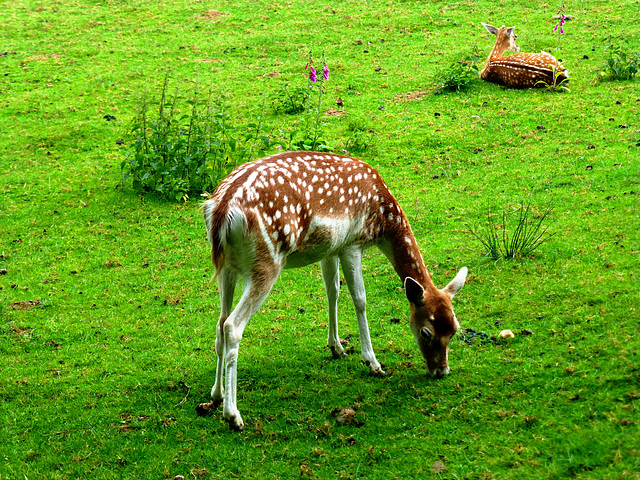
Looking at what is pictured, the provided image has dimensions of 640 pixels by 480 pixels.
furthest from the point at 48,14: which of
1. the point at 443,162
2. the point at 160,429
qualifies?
the point at 160,429

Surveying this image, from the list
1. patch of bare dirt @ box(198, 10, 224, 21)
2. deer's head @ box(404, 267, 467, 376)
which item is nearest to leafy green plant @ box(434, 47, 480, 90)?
patch of bare dirt @ box(198, 10, 224, 21)

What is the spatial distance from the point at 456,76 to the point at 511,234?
6.76 meters

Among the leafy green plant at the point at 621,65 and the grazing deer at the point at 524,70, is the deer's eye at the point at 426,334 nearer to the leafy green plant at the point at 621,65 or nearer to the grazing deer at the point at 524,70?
the grazing deer at the point at 524,70

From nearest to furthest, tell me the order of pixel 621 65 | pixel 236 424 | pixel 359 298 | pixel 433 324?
pixel 236 424 < pixel 433 324 < pixel 359 298 < pixel 621 65

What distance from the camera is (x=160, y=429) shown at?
585 centimetres

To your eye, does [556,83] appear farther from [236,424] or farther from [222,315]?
[236,424]

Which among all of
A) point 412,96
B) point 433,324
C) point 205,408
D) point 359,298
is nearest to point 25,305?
point 205,408

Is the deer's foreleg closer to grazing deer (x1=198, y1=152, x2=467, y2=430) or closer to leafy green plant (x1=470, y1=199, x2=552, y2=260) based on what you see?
grazing deer (x1=198, y1=152, x2=467, y2=430)

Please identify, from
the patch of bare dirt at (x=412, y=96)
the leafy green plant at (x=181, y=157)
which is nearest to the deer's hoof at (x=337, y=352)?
the leafy green plant at (x=181, y=157)

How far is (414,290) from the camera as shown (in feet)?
20.7

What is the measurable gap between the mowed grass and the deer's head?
0.22m

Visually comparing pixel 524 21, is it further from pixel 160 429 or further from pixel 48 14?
pixel 160 429

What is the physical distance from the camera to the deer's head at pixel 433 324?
246 inches

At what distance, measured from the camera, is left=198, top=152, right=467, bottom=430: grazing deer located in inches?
222
